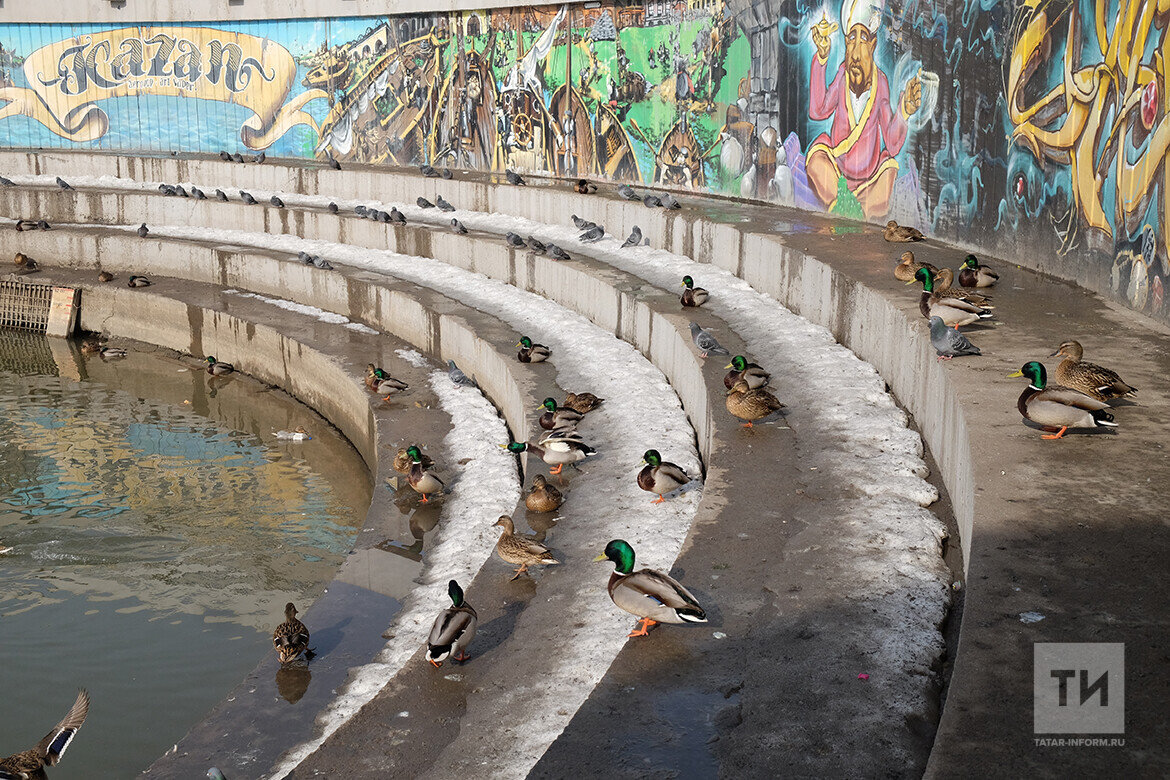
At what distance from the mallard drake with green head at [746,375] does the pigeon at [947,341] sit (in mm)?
1690

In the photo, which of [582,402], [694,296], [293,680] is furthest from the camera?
[694,296]

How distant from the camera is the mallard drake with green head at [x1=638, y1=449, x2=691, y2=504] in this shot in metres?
10.0


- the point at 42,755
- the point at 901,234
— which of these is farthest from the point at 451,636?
the point at 901,234

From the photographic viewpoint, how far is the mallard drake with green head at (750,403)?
403 inches

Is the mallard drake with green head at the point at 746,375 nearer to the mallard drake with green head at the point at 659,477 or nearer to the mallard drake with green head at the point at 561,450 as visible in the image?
the mallard drake with green head at the point at 659,477

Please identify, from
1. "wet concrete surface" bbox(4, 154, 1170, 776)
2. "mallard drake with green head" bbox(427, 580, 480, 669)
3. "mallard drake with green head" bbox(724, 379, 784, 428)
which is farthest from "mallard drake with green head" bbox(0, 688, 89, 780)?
"mallard drake with green head" bbox(724, 379, 784, 428)

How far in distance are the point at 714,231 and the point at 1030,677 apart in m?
13.2

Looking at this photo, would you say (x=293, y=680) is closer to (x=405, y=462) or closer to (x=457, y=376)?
(x=405, y=462)

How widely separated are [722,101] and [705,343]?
38.0 ft

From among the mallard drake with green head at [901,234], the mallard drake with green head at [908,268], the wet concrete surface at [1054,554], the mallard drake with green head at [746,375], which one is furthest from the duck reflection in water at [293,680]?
the mallard drake with green head at [901,234]

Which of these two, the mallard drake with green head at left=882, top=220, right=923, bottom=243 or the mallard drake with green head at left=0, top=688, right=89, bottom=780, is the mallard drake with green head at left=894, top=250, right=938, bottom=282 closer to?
the mallard drake with green head at left=882, top=220, right=923, bottom=243

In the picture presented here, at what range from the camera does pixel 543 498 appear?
34.1 feet

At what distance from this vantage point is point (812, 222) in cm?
1816

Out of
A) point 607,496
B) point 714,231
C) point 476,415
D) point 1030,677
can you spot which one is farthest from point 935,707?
point 714,231
